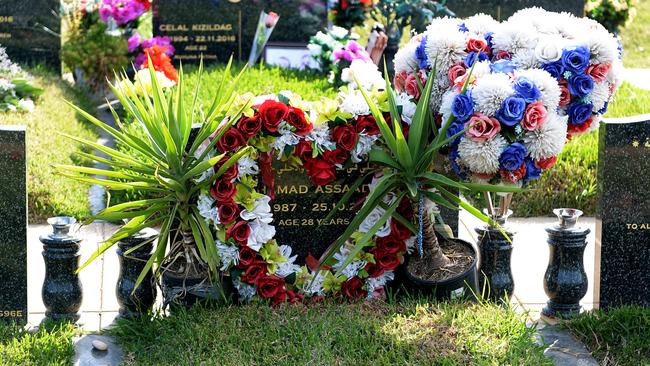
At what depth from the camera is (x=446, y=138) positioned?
5.33 m

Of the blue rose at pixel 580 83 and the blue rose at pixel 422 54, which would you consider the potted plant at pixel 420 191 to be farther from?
the blue rose at pixel 580 83

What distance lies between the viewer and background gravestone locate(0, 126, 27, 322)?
18.0ft

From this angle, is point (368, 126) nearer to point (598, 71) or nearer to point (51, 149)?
point (598, 71)

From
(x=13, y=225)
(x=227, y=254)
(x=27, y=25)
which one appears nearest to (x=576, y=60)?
(x=227, y=254)

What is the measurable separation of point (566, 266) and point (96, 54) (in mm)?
5678

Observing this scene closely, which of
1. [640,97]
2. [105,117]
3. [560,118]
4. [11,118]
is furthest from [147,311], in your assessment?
[640,97]

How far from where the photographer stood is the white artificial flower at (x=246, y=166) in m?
5.49

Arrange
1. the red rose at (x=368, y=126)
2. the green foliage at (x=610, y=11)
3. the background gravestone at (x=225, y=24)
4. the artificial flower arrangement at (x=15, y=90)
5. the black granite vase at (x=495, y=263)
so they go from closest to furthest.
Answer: the red rose at (x=368, y=126) → the black granite vase at (x=495, y=263) → the artificial flower arrangement at (x=15, y=90) → the background gravestone at (x=225, y=24) → the green foliage at (x=610, y=11)

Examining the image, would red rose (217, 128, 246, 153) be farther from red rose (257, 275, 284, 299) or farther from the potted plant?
red rose (257, 275, 284, 299)

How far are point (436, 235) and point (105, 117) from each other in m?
4.81

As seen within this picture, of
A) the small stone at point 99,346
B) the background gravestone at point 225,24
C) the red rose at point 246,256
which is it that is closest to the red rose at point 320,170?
the red rose at point 246,256

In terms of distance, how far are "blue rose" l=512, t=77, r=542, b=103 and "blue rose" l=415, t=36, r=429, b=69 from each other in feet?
1.92

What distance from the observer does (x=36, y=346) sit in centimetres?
524

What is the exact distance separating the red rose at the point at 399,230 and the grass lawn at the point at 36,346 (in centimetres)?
160
